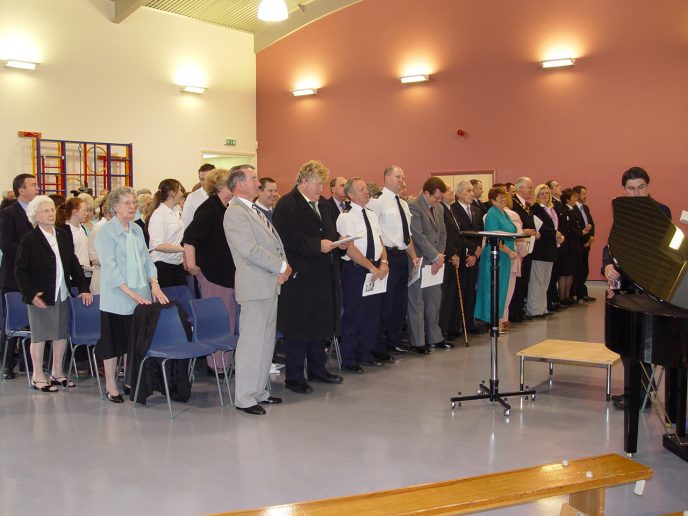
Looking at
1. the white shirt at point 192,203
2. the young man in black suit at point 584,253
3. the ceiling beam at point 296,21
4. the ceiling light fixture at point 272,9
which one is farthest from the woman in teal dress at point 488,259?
the ceiling beam at point 296,21

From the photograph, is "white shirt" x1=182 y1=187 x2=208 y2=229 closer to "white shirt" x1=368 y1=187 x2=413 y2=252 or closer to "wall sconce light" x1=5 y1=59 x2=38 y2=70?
"white shirt" x1=368 y1=187 x2=413 y2=252

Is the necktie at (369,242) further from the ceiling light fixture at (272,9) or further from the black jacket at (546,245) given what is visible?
the ceiling light fixture at (272,9)

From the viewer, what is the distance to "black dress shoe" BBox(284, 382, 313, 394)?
549 centimetres

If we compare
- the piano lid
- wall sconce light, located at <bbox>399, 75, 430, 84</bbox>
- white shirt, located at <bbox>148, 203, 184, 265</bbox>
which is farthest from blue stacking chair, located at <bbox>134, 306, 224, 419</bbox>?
wall sconce light, located at <bbox>399, 75, 430, 84</bbox>

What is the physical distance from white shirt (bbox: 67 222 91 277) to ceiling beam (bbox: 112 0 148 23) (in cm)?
713

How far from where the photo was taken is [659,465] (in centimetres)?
390

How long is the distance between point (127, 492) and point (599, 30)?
1090 cm

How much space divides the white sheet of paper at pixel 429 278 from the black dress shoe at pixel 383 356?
0.77 meters

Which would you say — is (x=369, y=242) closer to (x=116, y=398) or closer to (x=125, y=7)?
(x=116, y=398)

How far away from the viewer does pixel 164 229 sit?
19.9ft

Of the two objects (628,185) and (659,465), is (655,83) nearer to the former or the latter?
(628,185)

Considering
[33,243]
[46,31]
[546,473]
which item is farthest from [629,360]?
[46,31]

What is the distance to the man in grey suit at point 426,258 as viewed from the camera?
271 inches

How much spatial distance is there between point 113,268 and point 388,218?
254cm
